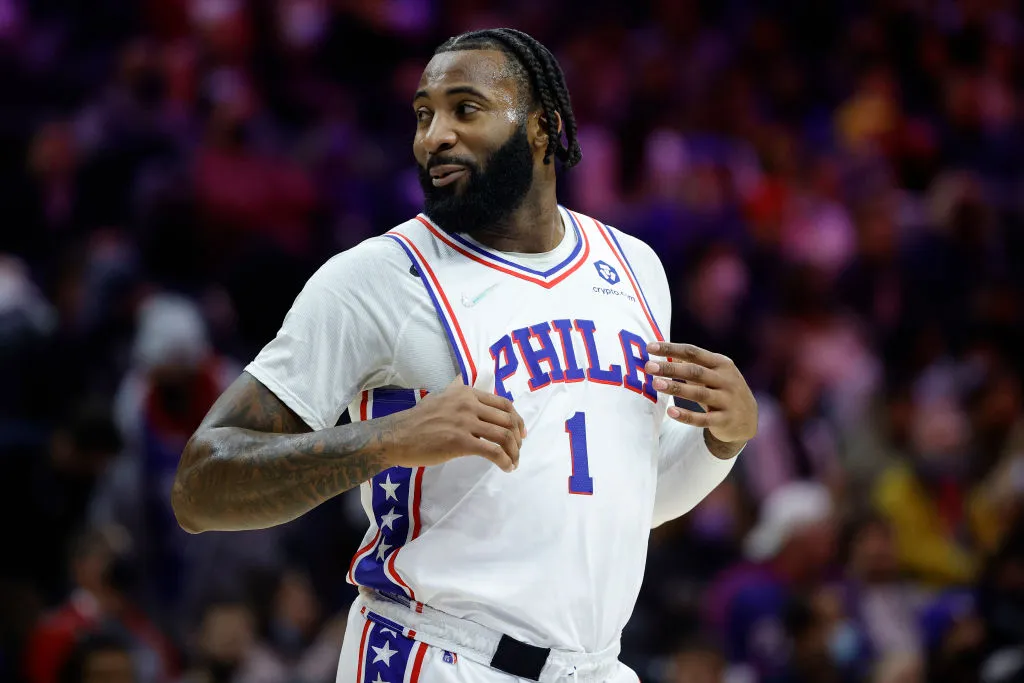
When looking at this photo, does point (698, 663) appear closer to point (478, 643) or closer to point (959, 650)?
point (959, 650)

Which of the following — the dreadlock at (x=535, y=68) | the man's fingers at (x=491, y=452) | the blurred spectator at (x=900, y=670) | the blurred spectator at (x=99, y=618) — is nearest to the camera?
the man's fingers at (x=491, y=452)

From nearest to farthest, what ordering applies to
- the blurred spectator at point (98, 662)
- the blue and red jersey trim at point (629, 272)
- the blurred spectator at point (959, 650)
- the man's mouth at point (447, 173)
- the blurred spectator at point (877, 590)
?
the man's mouth at point (447, 173) → the blue and red jersey trim at point (629, 272) → the blurred spectator at point (98, 662) → the blurred spectator at point (959, 650) → the blurred spectator at point (877, 590)

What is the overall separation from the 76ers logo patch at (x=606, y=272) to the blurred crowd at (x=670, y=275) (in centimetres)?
330

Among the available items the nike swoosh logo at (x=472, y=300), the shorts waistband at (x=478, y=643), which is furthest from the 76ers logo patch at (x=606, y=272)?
the shorts waistband at (x=478, y=643)

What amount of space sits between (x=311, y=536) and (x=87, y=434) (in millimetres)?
1379

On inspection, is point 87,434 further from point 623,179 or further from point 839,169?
point 839,169

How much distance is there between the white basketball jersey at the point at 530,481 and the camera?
3.55 m

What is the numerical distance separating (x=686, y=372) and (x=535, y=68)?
93 cm

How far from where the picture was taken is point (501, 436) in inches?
129

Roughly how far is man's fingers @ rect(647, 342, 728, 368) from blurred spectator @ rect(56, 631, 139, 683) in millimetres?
3415

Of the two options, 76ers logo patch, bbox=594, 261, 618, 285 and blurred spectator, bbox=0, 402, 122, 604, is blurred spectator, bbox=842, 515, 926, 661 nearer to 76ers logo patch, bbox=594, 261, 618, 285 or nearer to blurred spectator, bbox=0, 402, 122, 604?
blurred spectator, bbox=0, 402, 122, 604

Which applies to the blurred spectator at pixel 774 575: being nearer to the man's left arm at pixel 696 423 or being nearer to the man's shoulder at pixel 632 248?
the man's left arm at pixel 696 423

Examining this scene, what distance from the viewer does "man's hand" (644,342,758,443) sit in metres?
3.73

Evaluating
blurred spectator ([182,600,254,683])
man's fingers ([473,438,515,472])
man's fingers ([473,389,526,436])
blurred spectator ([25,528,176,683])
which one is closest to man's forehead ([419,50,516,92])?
man's fingers ([473,389,526,436])
